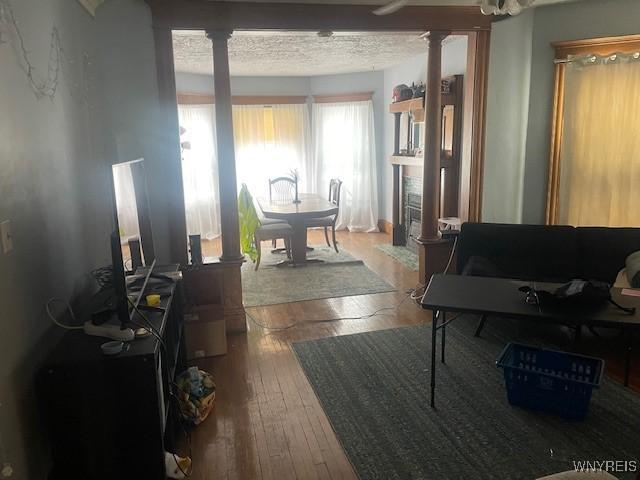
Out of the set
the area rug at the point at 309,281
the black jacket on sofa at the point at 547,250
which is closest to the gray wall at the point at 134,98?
the area rug at the point at 309,281

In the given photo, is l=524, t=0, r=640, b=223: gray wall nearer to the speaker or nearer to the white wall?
the white wall

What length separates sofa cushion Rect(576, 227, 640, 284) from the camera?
3490 mm

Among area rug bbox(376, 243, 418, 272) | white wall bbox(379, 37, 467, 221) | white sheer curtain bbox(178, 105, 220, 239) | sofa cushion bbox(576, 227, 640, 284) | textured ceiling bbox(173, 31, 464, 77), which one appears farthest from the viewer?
white sheer curtain bbox(178, 105, 220, 239)

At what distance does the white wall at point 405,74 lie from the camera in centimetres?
496

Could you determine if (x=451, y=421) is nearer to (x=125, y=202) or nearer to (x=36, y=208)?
(x=125, y=202)

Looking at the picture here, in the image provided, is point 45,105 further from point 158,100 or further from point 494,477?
point 494,477

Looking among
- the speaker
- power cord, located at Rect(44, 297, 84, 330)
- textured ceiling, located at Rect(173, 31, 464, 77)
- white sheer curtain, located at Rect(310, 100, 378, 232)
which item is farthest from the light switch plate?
white sheer curtain, located at Rect(310, 100, 378, 232)

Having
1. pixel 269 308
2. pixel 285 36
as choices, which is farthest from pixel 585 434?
pixel 285 36

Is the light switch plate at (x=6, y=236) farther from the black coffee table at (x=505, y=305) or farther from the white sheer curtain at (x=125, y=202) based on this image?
the black coffee table at (x=505, y=305)

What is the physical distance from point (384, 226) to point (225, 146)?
167 inches

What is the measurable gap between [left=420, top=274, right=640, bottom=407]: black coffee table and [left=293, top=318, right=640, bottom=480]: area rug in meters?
0.20

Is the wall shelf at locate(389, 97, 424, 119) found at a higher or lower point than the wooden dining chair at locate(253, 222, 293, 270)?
higher

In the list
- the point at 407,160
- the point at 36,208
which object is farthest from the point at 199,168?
the point at 36,208

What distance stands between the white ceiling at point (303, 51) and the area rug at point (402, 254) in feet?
7.90
